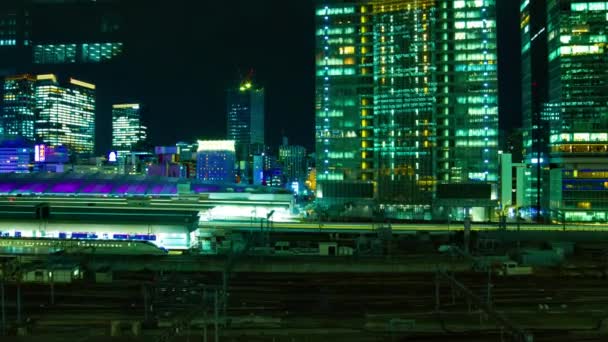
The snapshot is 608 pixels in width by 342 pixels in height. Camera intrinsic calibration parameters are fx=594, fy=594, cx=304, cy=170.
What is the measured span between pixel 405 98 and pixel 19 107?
13334 cm

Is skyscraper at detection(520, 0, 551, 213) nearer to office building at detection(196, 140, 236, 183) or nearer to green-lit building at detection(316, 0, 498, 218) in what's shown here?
green-lit building at detection(316, 0, 498, 218)

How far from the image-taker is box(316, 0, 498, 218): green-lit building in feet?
250

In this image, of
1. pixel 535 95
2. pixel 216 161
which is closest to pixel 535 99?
pixel 535 95

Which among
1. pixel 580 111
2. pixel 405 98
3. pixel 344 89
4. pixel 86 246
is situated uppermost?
pixel 344 89

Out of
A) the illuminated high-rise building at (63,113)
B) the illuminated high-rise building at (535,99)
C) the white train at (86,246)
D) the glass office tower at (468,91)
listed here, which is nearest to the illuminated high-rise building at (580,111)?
the illuminated high-rise building at (535,99)

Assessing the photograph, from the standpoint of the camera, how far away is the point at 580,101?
73.1m

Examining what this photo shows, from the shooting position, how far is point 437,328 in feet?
76.4

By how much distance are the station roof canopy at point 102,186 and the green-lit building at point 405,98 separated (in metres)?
13.0

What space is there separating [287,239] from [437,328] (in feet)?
85.5

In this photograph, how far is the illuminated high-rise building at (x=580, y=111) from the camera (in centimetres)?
7056

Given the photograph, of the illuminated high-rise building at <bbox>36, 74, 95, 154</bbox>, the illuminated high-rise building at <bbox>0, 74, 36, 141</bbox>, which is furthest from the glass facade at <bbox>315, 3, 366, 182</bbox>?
the illuminated high-rise building at <bbox>0, 74, 36, 141</bbox>

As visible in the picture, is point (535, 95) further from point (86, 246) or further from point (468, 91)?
point (86, 246)

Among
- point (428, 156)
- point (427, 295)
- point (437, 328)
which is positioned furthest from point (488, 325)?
point (428, 156)

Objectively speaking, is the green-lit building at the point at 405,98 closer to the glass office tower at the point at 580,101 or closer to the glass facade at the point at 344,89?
the glass facade at the point at 344,89
